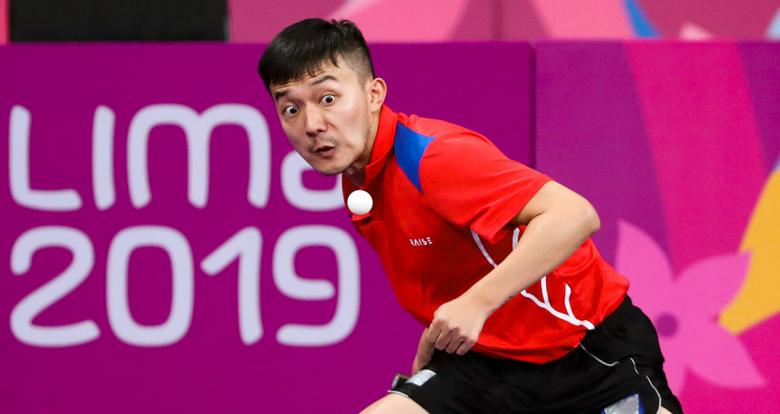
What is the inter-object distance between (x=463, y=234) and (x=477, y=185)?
186mm

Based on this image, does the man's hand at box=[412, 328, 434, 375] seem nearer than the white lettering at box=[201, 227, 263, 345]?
Yes

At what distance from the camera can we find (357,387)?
3.70 m

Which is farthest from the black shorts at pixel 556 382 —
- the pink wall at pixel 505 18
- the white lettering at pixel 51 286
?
the pink wall at pixel 505 18

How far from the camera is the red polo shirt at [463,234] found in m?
2.09

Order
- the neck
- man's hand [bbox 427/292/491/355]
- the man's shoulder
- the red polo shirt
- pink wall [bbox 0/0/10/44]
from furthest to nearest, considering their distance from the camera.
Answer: pink wall [bbox 0/0/10/44] < the neck < the man's shoulder < the red polo shirt < man's hand [bbox 427/292/491/355]

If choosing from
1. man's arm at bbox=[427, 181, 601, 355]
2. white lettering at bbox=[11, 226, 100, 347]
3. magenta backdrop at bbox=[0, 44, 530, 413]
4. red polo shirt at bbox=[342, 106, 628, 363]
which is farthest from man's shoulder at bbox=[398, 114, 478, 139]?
white lettering at bbox=[11, 226, 100, 347]

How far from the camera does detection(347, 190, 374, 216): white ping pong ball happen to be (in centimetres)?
229

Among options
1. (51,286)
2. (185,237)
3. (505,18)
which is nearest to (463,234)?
Answer: (185,237)

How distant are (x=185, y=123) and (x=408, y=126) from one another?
61.8 inches

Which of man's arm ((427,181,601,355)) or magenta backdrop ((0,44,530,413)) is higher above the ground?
magenta backdrop ((0,44,530,413))

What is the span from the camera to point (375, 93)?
2.37 metres

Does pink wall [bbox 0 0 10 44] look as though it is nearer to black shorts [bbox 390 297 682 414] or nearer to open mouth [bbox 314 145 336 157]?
open mouth [bbox 314 145 336 157]

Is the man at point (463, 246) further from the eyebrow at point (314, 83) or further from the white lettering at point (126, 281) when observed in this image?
the white lettering at point (126, 281)

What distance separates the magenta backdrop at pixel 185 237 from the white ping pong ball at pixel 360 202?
1.39 m
